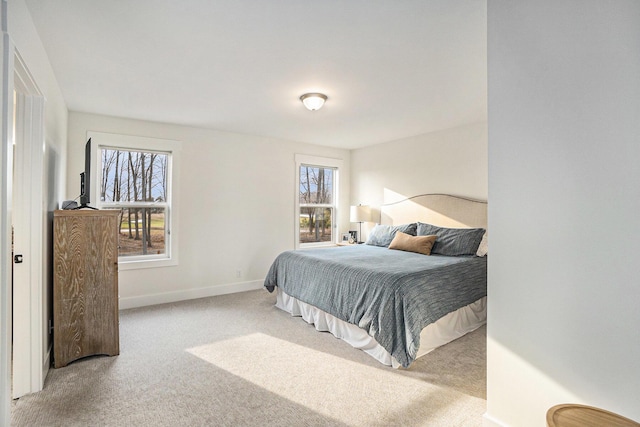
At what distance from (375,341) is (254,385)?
1081 millimetres

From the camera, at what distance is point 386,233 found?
4820mm

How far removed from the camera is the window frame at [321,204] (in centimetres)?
547

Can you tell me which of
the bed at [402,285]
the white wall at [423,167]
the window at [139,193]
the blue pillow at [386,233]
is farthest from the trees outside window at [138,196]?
the white wall at [423,167]

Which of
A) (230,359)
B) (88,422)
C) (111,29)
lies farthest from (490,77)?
(88,422)

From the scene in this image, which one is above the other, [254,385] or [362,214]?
[362,214]

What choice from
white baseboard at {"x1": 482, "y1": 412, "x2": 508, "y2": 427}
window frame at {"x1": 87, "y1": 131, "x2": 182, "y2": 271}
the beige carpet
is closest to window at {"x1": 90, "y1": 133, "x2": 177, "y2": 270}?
window frame at {"x1": 87, "y1": 131, "x2": 182, "y2": 271}

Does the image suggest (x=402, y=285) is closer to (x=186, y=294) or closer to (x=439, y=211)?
(x=439, y=211)

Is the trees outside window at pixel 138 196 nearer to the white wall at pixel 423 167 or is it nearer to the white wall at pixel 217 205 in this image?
the white wall at pixel 217 205

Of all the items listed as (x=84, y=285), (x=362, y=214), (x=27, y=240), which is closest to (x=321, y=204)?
(x=362, y=214)

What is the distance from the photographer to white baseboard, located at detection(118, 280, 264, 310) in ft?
13.4

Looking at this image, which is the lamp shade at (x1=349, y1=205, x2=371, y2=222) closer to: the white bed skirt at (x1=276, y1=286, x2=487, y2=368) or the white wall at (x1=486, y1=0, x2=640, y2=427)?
the white bed skirt at (x1=276, y1=286, x2=487, y2=368)

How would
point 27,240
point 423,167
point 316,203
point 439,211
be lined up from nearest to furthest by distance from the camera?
point 27,240, point 439,211, point 423,167, point 316,203

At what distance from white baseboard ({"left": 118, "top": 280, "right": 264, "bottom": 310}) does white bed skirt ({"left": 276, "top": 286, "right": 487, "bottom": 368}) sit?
138cm

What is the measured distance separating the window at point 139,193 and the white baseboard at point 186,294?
1.36ft
